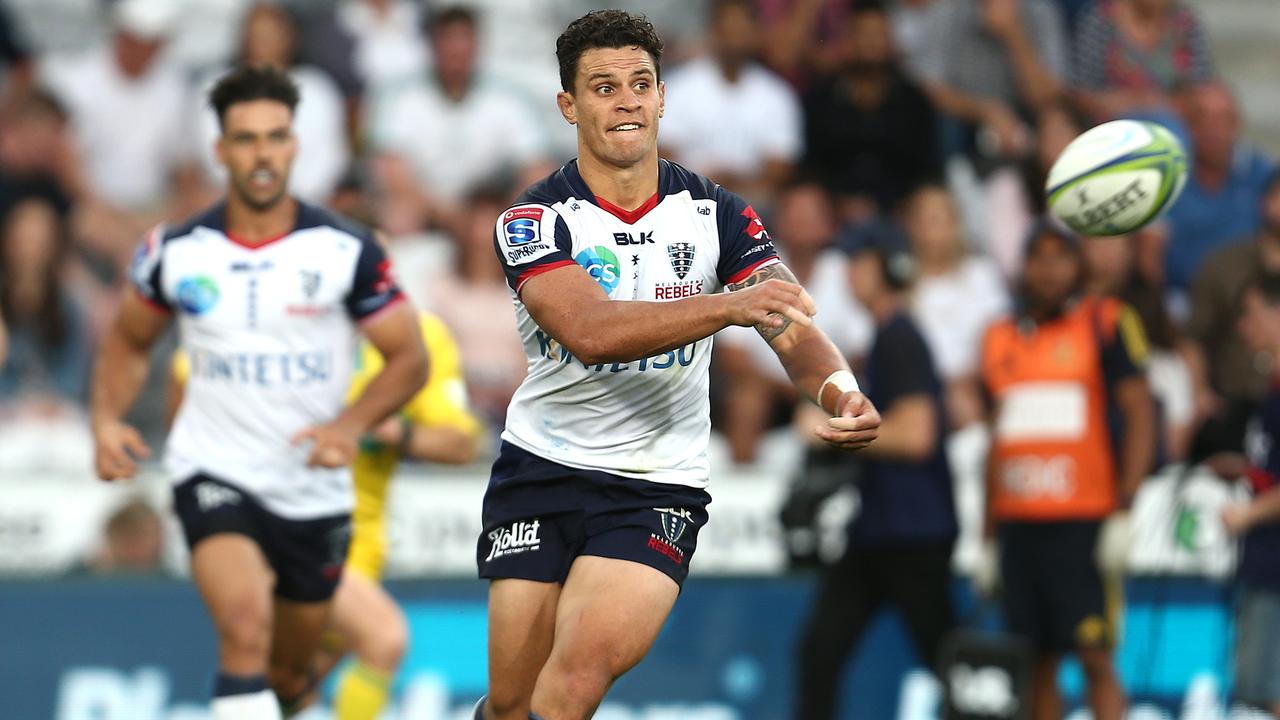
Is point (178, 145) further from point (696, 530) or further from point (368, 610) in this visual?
point (696, 530)

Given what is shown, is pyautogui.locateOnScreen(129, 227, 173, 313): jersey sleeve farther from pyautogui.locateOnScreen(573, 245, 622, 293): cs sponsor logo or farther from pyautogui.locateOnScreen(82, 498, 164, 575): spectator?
pyautogui.locateOnScreen(82, 498, 164, 575): spectator

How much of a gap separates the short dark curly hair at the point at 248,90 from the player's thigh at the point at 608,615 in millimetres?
2861

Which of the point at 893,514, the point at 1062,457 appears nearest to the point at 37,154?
the point at 893,514

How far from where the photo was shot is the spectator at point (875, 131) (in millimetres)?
13273

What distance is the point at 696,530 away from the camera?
617cm

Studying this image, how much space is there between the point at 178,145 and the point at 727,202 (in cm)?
792

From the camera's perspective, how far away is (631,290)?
5977mm

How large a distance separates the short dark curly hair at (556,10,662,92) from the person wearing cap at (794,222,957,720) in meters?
4.25

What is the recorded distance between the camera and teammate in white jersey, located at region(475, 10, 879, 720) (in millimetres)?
5848

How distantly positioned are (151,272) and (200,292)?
241 mm

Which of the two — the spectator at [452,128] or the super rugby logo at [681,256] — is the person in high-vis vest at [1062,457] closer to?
the spectator at [452,128]

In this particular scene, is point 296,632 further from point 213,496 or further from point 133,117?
point 133,117

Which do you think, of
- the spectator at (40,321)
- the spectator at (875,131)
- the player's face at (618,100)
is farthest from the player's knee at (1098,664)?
the spectator at (40,321)

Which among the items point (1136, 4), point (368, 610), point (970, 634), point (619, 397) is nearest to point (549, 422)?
point (619, 397)
